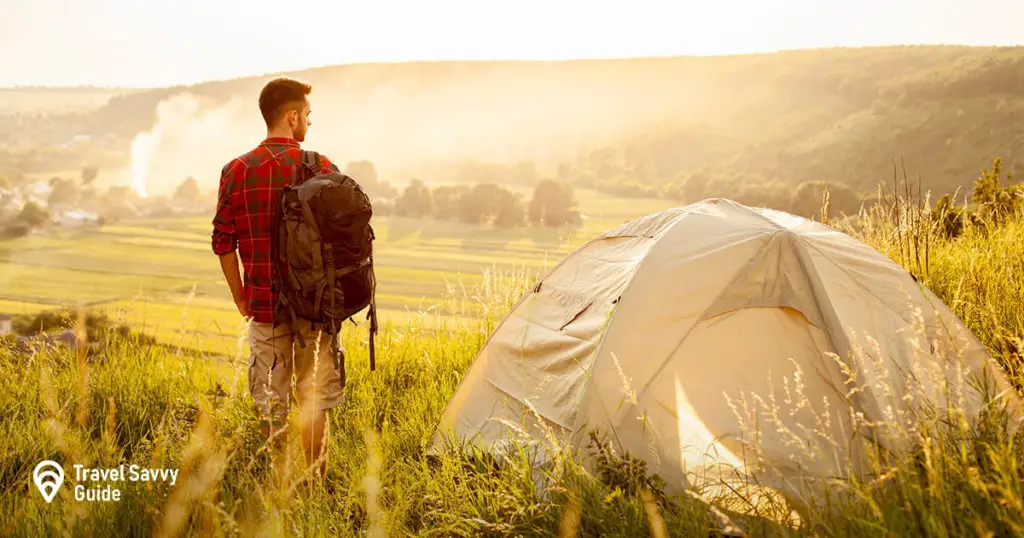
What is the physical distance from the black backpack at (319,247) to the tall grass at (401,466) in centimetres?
76

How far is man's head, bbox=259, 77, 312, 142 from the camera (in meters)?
3.66

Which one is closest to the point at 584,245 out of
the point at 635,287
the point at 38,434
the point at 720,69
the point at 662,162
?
the point at 635,287

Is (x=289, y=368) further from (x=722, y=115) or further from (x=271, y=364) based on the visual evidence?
(x=722, y=115)

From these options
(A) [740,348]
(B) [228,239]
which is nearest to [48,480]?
(B) [228,239]

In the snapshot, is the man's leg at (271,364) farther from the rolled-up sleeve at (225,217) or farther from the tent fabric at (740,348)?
the tent fabric at (740,348)

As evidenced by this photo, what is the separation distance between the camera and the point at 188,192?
183 ft

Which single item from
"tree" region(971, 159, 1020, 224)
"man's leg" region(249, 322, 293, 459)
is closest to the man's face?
"man's leg" region(249, 322, 293, 459)

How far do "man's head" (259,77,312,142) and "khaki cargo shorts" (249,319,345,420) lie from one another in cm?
102

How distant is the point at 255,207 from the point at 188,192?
58.0m

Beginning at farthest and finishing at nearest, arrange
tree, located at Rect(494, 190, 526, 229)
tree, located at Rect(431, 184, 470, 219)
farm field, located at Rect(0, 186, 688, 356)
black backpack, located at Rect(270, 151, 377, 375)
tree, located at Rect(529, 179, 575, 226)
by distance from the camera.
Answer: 1. tree, located at Rect(431, 184, 470, 219)
2. tree, located at Rect(494, 190, 526, 229)
3. tree, located at Rect(529, 179, 575, 226)
4. farm field, located at Rect(0, 186, 688, 356)
5. black backpack, located at Rect(270, 151, 377, 375)

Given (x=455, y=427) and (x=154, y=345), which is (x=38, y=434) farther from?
(x=455, y=427)

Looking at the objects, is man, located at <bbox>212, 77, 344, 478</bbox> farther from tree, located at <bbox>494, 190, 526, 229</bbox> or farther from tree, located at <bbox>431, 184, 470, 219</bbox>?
tree, located at <bbox>431, 184, 470, 219</bbox>

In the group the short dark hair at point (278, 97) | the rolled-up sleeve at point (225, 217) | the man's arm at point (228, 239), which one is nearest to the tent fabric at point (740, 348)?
the man's arm at point (228, 239)

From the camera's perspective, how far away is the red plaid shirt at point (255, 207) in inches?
141
